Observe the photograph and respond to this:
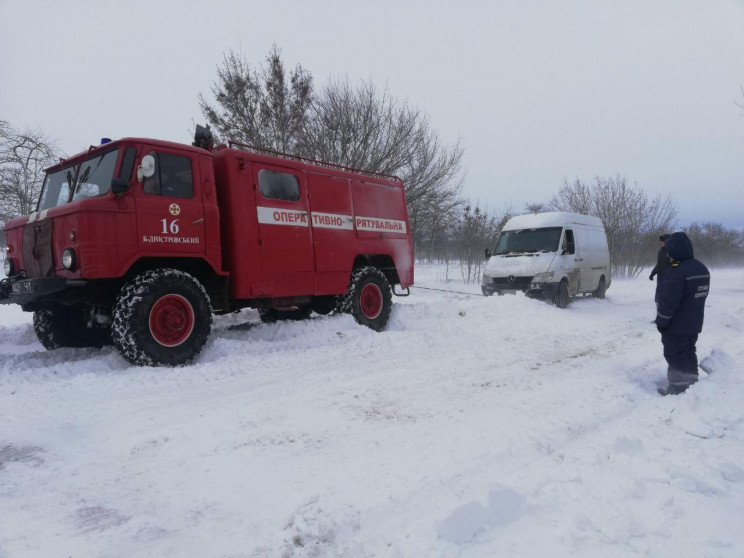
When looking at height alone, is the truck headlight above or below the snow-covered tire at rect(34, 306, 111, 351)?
above

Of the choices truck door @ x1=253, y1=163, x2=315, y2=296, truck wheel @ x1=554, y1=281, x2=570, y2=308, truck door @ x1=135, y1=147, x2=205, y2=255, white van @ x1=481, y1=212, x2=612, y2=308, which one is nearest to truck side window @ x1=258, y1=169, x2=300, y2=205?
truck door @ x1=253, y1=163, x2=315, y2=296

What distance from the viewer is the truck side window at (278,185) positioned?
21.7ft

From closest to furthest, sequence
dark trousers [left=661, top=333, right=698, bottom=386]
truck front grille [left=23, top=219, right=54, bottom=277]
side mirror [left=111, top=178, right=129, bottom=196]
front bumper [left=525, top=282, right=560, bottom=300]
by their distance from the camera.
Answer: dark trousers [left=661, top=333, right=698, bottom=386], side mirror [left=111, top=178, right=129, bottom=196], truck front grille [left=23, top=219, right=54, bottom=277], front bumper [left=525, top=282, right=560, bottom=300]

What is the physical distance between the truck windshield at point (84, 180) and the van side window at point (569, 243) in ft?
34.3

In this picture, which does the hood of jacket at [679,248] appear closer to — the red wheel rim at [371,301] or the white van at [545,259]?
the red wheel rim at [371,301]

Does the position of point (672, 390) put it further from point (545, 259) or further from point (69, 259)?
point (545, 259)

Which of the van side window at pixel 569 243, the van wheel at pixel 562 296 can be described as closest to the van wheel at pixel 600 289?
the van side window at pixel 569 243

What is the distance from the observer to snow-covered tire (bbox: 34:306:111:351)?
630cm

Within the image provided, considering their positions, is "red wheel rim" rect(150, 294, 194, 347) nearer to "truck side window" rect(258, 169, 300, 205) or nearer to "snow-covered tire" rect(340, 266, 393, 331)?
"truck side window" rect(258, 169, 300, 205)

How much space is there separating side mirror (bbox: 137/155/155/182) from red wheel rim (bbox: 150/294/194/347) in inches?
56.4

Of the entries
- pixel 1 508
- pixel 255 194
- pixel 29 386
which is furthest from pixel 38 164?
pixel 1 508

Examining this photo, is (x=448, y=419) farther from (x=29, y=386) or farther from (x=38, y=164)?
(x=38, y=164)

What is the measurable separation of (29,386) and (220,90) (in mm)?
13044

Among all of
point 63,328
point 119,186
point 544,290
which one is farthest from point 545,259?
point 63,328
